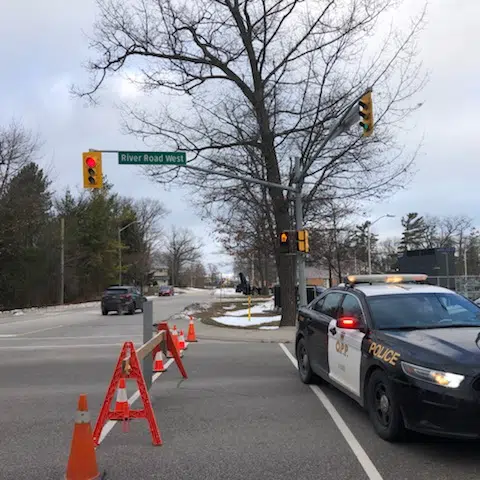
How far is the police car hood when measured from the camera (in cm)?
449

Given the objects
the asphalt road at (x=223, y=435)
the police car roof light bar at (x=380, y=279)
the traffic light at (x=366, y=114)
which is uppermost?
the traffic light at (x=366, y=114)

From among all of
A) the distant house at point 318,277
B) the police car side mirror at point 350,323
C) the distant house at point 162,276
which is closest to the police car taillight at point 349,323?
the police car side mirror at point 350,323

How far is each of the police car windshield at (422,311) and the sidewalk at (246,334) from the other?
29.5 ft

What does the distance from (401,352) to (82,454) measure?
294cm

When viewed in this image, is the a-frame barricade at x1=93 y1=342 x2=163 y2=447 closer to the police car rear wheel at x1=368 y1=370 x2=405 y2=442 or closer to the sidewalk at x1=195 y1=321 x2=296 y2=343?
the police car rear wheel at x1=368 y1=370 x2=405 y2=442

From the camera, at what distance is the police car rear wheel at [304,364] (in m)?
8.06

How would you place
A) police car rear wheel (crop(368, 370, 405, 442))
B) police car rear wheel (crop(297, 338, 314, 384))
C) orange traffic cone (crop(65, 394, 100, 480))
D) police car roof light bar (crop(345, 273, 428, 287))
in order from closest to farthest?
orange traffic cone (crop(65, 394, 100, 480)) → police car rear wheel (crop(368, 370, 405, 442)) → police car roof light bar (crop(345, 273, 428, 287)) → police car rear wheel (crop(297, 338, 314, 384))

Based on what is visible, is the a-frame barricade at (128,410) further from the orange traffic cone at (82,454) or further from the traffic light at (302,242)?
the traffic light at (302,242)

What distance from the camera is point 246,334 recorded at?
17156 mm

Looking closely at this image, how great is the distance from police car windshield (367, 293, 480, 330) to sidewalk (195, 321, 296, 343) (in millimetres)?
9001

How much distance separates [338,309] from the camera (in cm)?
712

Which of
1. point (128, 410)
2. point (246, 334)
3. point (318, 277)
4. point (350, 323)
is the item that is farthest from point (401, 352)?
point (318, 277)

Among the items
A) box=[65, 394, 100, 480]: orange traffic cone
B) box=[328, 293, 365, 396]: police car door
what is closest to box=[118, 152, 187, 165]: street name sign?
box=[328, 293, 365, 396]: police car door

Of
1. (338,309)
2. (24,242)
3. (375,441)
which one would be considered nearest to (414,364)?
(375,441)
